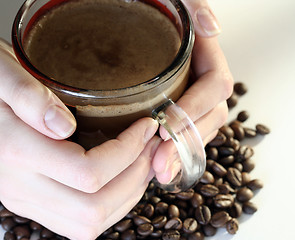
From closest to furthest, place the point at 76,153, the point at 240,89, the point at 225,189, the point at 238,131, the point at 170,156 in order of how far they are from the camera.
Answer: the point at 76,153
the point at 170,156
the point at 225,189
the point at 238,131
the point at 240,89

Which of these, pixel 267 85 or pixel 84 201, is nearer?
pixel 84 201

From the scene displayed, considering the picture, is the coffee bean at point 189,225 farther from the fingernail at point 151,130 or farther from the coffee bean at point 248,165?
the fingernail at point 151,130

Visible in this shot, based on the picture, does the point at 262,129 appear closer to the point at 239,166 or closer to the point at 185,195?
the point at 239,166

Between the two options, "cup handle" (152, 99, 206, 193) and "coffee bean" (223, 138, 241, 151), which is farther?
"coffee bean" (223, 138, 241, 151)

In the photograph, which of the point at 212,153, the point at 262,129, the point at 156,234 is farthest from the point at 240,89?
the point at 156,234

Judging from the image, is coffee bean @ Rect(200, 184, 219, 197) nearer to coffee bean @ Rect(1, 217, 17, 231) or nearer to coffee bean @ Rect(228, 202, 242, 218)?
coffee bean @ Rect(228, 202, 242, 218)

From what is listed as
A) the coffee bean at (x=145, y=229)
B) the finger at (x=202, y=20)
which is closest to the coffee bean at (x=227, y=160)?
the coffee bean at (x=145, y=229)

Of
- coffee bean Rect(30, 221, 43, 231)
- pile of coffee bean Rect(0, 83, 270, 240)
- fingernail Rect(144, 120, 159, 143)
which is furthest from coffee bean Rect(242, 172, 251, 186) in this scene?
coffee bean Rect(30, 221, 43, 231)
